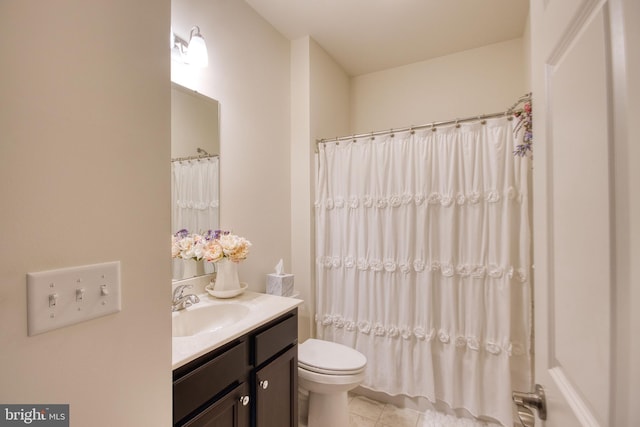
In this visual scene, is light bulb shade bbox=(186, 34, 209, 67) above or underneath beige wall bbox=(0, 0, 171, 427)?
above

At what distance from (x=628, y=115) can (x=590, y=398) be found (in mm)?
428

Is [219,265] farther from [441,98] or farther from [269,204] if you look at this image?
[441,98]

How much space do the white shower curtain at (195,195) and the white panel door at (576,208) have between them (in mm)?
1497

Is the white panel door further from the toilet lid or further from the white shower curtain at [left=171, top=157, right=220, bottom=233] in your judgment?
the white shower curtain at [left=171, top=157, right=220, bottom=233]

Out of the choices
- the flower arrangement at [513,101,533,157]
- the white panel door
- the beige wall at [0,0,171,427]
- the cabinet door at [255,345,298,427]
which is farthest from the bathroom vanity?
the flower arrangement at [513,101,533,157]

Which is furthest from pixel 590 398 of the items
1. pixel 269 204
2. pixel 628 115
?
pixel 269 204

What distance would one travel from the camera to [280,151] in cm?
221

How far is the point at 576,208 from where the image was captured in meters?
0.52

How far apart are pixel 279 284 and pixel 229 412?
84cm

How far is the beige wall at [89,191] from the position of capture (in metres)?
0.49

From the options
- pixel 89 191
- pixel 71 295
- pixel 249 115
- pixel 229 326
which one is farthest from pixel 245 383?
pixel 249 115

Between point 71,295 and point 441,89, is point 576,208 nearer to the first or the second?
→ point 71,295

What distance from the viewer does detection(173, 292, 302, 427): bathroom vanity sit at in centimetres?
94

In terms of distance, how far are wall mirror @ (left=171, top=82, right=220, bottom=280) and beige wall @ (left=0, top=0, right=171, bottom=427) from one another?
2.81 feet
